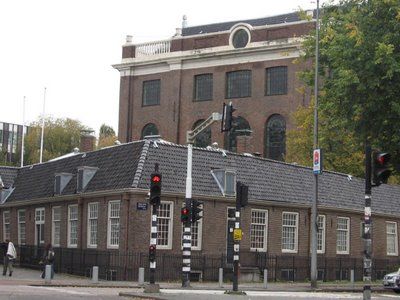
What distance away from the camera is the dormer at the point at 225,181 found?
35.7m

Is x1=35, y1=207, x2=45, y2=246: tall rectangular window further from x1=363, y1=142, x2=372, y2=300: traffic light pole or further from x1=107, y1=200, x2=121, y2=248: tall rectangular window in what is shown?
x1=363, y1=142, x2=372, y2=300: traffic light pole

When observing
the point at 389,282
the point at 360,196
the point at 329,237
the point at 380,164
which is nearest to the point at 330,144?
the point at 360,196

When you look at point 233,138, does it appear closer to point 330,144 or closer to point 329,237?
point 330,144

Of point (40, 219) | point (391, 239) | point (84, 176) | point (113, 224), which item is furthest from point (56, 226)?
point (391, 239)

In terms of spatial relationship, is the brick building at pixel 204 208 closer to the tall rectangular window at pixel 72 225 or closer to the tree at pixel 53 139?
the tall rectangular window at pixel 72 225

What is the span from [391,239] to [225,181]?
1520 centimetres

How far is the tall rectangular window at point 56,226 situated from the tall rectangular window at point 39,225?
1.37 meters

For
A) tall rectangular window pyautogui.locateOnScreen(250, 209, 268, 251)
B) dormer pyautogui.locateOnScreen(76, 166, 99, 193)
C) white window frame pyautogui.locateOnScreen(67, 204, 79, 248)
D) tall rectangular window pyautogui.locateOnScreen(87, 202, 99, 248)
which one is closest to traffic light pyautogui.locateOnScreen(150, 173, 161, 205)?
tall rectangular window pyautogui.locateOnScreen(87, 202, 99, 248)

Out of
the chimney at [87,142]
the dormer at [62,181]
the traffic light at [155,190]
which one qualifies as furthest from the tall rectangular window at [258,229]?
the chimney at [87,142]

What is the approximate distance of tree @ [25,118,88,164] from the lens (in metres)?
83.6

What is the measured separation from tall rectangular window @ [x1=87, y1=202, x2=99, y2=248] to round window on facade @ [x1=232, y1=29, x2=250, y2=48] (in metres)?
35.5

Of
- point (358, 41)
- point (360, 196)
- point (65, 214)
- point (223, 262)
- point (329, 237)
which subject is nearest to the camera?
point (358, 41)

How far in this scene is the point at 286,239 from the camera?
126 feet

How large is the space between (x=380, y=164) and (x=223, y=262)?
18406mm
